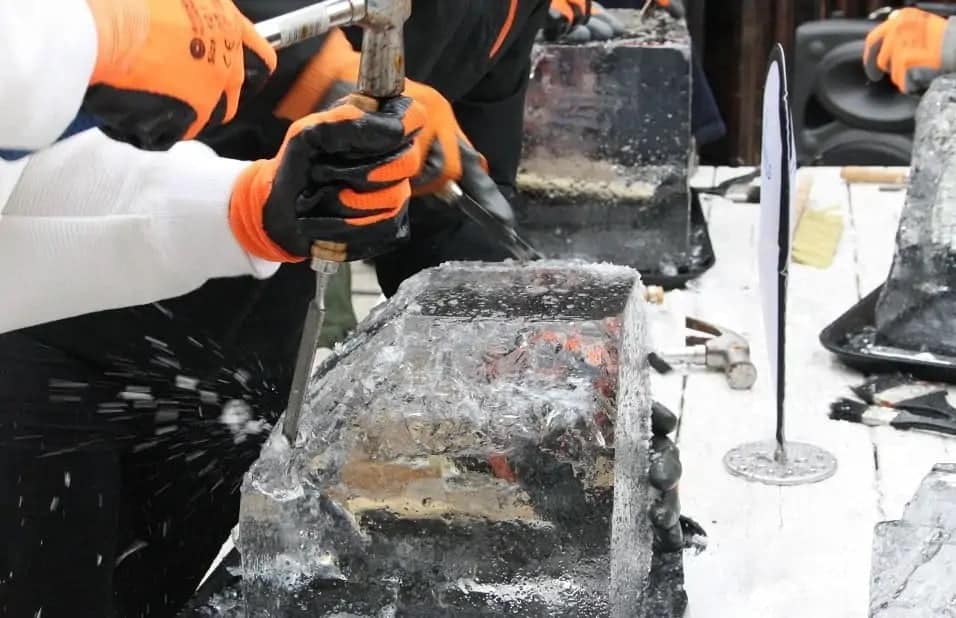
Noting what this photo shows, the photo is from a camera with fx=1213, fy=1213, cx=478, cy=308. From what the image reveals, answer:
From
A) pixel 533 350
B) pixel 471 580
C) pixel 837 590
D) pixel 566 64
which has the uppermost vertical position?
pixel 566 64

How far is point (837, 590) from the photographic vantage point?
1137 millimetres

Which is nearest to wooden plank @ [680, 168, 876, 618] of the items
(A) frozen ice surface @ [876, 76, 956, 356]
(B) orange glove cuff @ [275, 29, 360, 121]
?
(A) frozen ice surface @ [876, 76, 956, 356]

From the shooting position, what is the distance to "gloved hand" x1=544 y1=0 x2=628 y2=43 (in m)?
1.93

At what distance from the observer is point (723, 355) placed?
1604 millimetres

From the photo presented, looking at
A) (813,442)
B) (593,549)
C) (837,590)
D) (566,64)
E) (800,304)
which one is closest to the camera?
(593,549)

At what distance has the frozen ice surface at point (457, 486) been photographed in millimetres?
933

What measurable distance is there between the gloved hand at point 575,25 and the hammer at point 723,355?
0.56 meters

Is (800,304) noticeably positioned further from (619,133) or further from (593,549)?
(593,549)

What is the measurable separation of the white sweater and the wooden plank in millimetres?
540

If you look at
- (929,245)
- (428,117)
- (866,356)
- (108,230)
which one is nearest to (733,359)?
(866,356)

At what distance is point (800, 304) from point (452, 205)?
2.57 ft

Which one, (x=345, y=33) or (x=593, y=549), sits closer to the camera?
(x=593, y=549)

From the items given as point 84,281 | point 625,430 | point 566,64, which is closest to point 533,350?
point 625,430

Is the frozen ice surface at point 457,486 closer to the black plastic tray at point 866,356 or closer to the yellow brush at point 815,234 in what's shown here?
the black plastic tray at point 866,356
